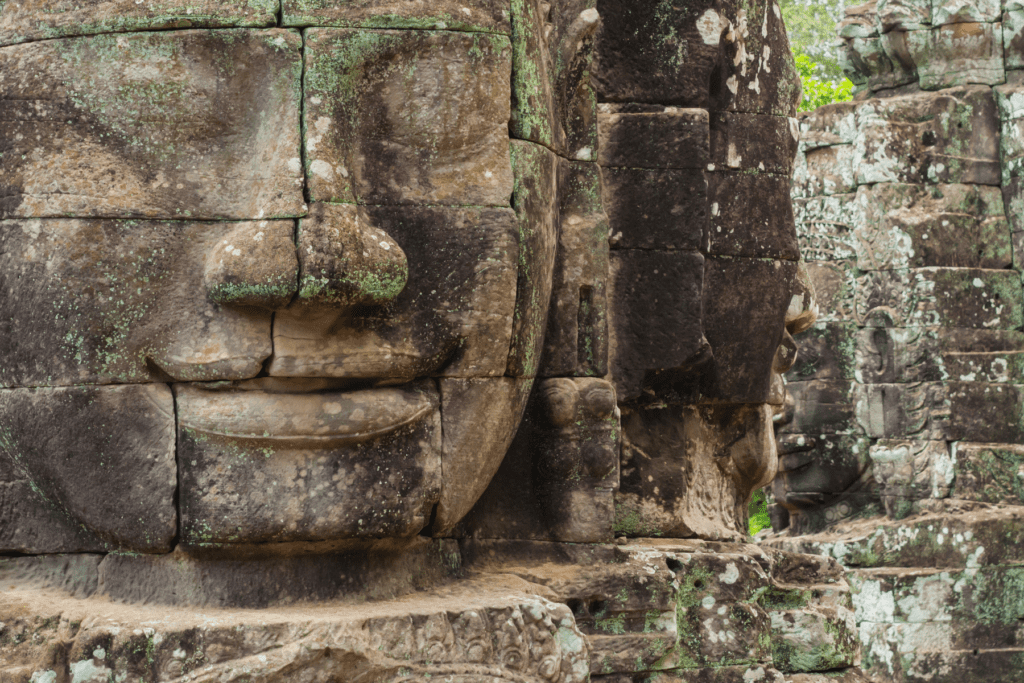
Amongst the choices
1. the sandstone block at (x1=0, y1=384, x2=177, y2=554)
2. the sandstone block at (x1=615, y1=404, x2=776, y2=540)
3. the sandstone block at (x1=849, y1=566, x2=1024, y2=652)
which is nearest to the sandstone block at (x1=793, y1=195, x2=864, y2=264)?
the sandstone block at (x1=849, y1=566, x2=1024, y2=652)

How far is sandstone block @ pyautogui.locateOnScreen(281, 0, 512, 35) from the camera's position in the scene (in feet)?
10.2

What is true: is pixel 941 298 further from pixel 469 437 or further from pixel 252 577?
pixel 252 577

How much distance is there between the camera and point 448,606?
3164 mm

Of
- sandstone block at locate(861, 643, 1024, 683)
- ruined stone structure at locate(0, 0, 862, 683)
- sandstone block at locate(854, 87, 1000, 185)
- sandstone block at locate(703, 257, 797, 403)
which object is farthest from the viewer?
sandstone block at locate(854, 87, 1000, 185)

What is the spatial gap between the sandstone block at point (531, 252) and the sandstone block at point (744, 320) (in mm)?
875

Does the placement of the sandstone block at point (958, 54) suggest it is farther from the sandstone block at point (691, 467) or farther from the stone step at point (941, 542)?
the sandstone block at point (691, 467)

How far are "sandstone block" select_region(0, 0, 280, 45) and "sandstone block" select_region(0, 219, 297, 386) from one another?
1.58 feet

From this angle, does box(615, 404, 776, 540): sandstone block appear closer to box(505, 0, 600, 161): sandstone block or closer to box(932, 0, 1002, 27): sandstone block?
box(505, 0, 600, 161): sandstone block

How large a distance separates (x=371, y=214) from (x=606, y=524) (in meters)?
1.27

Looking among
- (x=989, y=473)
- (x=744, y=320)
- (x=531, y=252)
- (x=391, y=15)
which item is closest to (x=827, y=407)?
(x=989, y=473)

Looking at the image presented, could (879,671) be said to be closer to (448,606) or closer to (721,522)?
(721,522)

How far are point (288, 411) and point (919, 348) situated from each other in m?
7.01

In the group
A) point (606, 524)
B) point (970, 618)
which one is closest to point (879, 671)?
point (970, 618)

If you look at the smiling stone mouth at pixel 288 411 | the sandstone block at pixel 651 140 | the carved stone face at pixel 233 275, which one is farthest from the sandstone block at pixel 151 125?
the sandstone block at pixel 651 140
